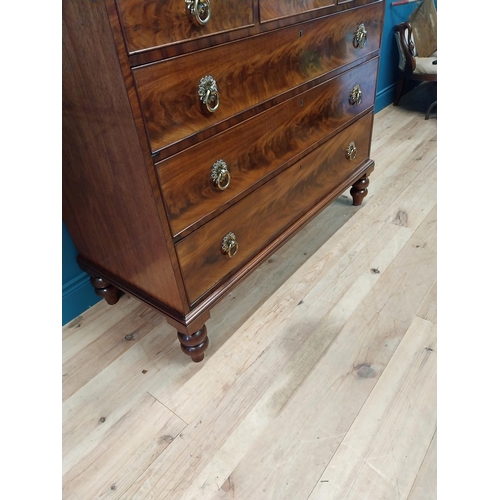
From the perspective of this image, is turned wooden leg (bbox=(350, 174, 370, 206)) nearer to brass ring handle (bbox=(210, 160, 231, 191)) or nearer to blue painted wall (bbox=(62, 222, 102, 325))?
brass ring handle (bbox=(210, 160, 231, 191))

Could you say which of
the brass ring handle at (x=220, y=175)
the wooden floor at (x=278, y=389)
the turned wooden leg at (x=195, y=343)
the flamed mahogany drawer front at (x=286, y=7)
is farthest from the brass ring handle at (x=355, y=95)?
the turned wooden leg at (x=195, y=343)

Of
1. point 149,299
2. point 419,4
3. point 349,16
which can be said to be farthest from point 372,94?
point 419,4

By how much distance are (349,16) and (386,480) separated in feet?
4.23

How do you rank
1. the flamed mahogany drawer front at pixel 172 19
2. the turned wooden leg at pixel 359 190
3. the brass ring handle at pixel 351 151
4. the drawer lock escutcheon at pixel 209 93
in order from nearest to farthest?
1. the flamed mahogany drawer front at pixel 172 19
2. the drawer lock escutcheon at pixel 209 93
3. the brass ring handle at pixel 351 151
4. the turned wooden leg at pixel 359 190

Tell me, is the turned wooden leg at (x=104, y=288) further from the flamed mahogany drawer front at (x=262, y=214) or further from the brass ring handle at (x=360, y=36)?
the brass ring handle at (x=360, y=36)

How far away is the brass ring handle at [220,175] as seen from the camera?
94 centimetres

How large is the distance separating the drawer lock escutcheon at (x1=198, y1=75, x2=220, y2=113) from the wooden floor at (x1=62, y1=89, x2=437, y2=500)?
72cm

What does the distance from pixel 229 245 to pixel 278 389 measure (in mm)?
431

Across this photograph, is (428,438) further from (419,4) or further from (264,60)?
(419,4)

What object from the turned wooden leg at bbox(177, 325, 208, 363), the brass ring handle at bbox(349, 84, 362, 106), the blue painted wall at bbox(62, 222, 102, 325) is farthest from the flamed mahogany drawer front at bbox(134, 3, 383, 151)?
the blue painted wall at bbox(62, 222, 102, 325)

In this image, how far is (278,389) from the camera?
3.60 ft

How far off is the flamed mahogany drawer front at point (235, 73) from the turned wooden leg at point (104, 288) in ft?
2.26

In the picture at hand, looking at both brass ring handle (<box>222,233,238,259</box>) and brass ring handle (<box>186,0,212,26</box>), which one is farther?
brass ring handle (<box>222,233,238,259</box>)

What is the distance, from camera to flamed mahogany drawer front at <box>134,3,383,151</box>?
0.76 m
